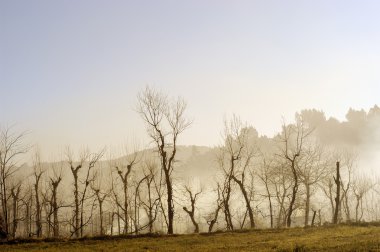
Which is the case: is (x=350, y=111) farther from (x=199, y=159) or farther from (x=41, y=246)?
(x=41, y=246)

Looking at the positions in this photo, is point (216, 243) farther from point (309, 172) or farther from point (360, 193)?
point (360, 193)

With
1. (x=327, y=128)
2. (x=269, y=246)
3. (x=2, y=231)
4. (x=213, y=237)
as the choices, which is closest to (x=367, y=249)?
(x=269, y=246)

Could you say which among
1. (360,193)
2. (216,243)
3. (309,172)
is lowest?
(216,243)

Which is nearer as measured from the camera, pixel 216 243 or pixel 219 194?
pixel 216 243

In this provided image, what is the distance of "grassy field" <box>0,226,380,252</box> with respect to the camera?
18.8 meters

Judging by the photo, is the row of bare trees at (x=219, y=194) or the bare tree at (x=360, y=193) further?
the bare tree at (x=360, y=193)

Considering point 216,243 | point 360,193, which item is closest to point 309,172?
point 360,193

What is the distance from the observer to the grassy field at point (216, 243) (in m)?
18.8

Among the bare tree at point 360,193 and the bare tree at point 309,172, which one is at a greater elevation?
the bare tree at point 309,172

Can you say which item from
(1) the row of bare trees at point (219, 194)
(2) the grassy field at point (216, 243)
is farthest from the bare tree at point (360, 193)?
(2) the grassy field at point (216, 243)

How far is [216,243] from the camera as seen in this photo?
76.2 feet

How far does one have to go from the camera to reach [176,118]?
123 ft

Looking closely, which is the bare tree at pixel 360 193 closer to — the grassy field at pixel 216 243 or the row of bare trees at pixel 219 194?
the row of bare trees at pixel 219 194

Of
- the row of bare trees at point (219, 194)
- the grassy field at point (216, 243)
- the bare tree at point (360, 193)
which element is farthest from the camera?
the bare tree at point (360, 193)
